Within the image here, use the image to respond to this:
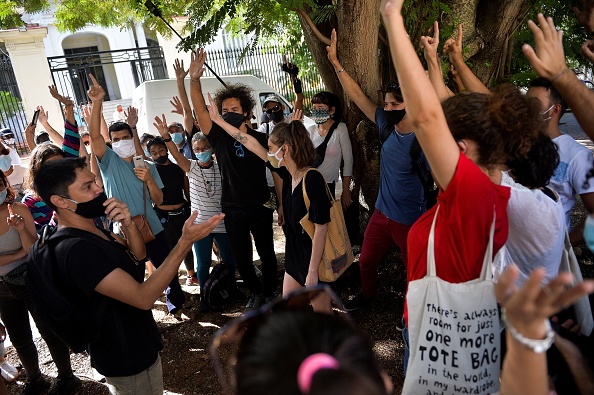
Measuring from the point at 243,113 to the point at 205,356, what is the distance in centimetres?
230

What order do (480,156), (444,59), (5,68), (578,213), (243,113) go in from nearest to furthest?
(480,156), (444,59), (243,113), (578,213), (5,68)

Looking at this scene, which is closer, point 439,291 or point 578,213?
point 439,291

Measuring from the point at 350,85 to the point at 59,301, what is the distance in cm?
261

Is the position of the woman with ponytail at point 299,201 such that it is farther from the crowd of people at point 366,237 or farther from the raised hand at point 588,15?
the raised hand at point 588,15

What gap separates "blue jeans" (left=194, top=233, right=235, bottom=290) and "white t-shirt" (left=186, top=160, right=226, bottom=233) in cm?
14

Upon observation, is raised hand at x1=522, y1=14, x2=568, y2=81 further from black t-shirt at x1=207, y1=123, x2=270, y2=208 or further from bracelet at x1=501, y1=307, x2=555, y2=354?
black t-shirt at x1=207, y1=123, x2=270, y2=208

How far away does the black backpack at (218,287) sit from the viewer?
14.0ft

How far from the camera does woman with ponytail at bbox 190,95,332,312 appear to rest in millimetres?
2951

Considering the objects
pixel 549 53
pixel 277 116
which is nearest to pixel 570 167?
pixel 549 53

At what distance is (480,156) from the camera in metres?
1.66

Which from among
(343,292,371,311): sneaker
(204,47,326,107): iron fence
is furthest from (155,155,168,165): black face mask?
(204,47,326,107): iron fence

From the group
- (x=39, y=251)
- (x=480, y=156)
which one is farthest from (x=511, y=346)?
(x=39, y=251)

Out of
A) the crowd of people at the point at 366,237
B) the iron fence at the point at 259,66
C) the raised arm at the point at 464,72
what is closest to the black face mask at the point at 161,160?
the crowd of people at the point at 366,237

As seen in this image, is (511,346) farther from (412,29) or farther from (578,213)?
(578,213)
